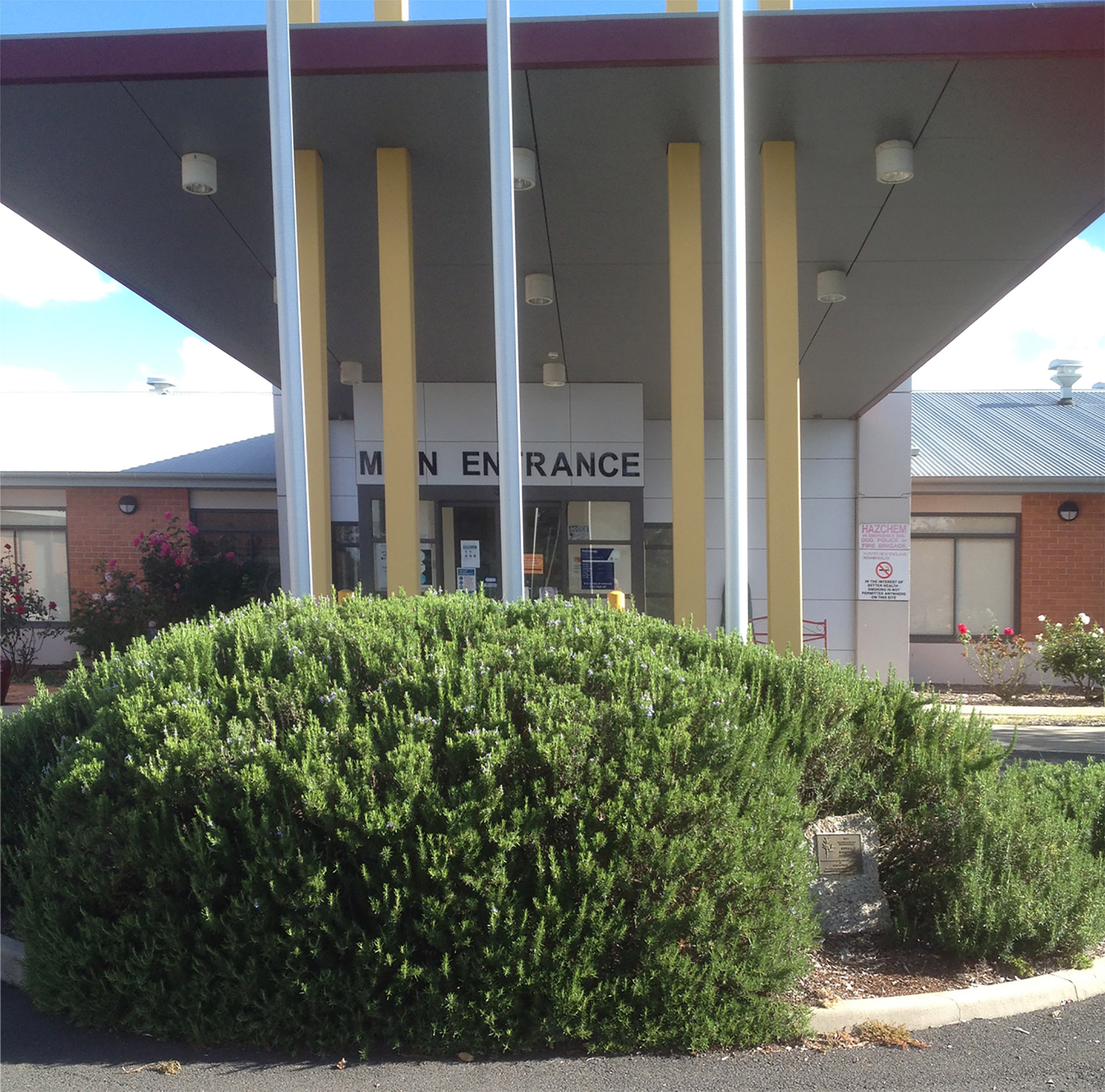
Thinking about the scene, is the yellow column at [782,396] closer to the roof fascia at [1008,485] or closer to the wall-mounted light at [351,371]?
the wall-mounted light at [351,371]

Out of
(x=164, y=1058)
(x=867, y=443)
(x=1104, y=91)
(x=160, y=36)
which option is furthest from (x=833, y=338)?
(x=164, y=1058)

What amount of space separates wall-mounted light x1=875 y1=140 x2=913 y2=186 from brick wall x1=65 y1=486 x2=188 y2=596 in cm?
1403

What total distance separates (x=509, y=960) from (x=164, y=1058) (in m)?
1.27

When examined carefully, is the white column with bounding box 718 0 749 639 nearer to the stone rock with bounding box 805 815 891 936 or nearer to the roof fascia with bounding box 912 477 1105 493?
the stone rock with bounding box 805 815 891 936

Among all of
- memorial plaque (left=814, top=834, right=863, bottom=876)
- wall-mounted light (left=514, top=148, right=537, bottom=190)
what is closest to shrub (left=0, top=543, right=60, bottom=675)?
wall-mounted light (left=514, top=148, right=537, bottom=190)

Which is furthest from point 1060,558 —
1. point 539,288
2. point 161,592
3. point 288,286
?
point 288,286

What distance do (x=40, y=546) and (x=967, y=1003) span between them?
17.4m

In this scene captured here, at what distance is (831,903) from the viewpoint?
4.36 m

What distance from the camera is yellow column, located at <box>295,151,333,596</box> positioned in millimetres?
7199

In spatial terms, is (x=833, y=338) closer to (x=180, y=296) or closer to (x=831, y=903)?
(x=180, y=296)

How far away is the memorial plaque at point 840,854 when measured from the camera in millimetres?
4398

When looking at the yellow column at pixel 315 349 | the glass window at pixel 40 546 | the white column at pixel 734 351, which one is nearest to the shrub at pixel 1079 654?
the white column at pixel 734 351

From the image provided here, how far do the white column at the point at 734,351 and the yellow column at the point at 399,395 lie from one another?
2359 millimetres

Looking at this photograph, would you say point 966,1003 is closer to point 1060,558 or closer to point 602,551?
point 602,551
